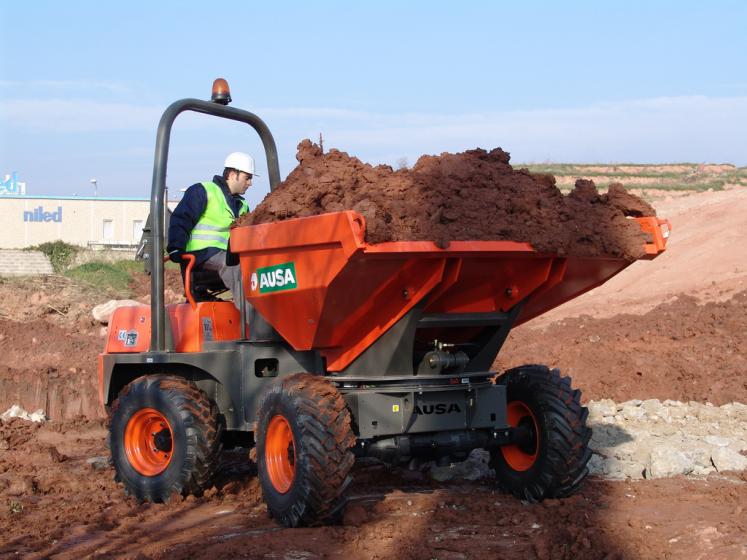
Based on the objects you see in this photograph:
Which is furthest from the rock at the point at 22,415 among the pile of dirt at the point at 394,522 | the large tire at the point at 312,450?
the large tire at the point at 312,450

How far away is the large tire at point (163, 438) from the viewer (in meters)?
6.49

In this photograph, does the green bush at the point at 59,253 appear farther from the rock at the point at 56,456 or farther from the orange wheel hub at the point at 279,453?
the orange wheel hub at the point at 279,453

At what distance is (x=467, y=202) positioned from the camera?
5539 millimetres

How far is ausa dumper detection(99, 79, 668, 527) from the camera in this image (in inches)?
215

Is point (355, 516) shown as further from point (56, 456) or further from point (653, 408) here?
point (653, 408)

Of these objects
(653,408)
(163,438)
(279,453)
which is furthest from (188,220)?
(653,408)

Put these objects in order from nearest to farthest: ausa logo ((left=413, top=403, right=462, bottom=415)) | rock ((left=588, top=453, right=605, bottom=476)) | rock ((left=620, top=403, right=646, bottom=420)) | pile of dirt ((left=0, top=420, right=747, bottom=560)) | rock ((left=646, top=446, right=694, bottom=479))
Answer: pile of dirt ((left=0, top=420, right=747, bottom=560)) < ausa logo ((left=413, top=403, right=462, bottom=415)) < rock ((left=646, top=446, right=694, bottom=479)) < rock ((left=588, top=453, right=605, bottom=476)) < rock ((left=620, top=403, right=646, bottom=420))

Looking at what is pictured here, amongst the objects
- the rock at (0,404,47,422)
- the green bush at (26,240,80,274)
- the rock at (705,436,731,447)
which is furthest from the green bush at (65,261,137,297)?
the rock at (705,436,731,447)

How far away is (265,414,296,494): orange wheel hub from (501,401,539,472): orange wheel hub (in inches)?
61.7

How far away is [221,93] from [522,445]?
3413mm

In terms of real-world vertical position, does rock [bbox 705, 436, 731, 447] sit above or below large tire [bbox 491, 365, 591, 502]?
below

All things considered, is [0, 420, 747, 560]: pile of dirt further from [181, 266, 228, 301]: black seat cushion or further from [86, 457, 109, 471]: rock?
[181, 266, 228, 301]: black seat cushion

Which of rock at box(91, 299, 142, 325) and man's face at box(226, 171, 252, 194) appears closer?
man's face at box(226, 171, 252, 194)

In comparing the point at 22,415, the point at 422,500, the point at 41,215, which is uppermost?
the point at 41,215
